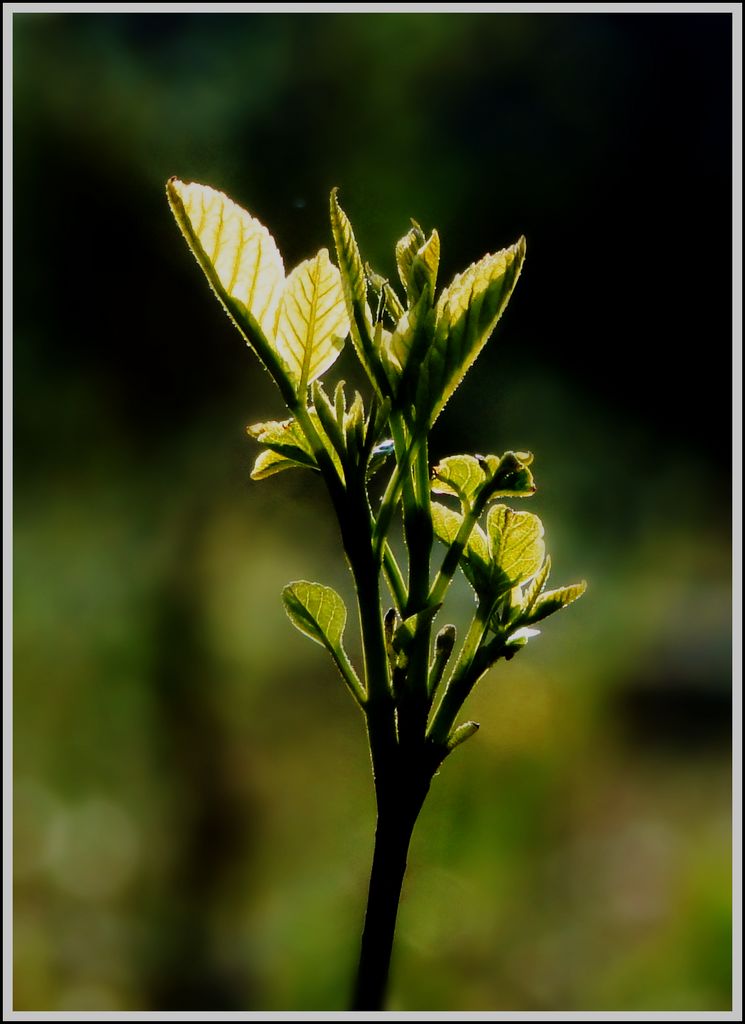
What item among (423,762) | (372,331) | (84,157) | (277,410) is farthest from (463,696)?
(84,157)

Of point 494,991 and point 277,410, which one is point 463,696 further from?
point 277,410

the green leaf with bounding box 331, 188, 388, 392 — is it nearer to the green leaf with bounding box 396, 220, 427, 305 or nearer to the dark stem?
the green leaf with bounding box 396, 220, 427, 305

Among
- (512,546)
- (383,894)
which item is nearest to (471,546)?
(512,546)

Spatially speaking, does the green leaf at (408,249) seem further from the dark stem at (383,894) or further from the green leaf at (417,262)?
the dark stem at (383,894)

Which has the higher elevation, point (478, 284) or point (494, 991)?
point (478, 284)

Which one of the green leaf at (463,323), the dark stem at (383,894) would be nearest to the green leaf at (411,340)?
the green leaf at (463,323)

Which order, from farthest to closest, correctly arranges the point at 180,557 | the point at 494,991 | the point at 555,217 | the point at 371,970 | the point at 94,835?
the point at 555,217, the point at 180,557, the point at 94,835, the point at 494,991, the point at 371,970
